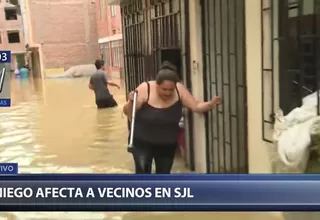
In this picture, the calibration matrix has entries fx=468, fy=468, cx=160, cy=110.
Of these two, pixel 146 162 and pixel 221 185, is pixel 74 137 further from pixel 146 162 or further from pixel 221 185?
pixel 221 185

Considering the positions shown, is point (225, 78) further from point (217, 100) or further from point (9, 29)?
point (9, 29)

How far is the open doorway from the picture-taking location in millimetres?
1516

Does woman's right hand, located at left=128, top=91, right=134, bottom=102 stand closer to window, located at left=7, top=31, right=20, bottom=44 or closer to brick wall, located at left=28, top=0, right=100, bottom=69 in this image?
brick wall, located at left=28, top=0, right=100, bottom=69

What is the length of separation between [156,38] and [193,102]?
27 cm

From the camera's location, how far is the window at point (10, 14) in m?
1.57

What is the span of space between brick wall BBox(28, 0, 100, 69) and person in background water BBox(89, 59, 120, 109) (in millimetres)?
44

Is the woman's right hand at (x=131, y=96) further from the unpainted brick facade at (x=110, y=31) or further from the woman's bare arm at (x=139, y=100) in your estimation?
A: the unpainted brick facade at (x=110, y=31)

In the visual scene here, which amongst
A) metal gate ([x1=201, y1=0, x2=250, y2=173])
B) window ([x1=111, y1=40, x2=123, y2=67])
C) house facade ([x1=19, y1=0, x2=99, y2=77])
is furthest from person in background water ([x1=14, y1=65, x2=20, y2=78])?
metal gate ([x1=201, y1=0, x2=250, y2=173])

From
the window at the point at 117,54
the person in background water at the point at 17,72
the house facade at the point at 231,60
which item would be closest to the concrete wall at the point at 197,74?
the house facade at the point at 231,60

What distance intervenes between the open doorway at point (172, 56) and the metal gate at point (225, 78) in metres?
0.09

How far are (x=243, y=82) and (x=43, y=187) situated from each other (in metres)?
0.69

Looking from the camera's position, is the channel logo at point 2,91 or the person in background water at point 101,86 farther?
the person in background water at point 101,86

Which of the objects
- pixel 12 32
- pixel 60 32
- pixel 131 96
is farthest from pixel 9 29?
pixel 131 96

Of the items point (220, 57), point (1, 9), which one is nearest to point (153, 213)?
point (220, 57)
